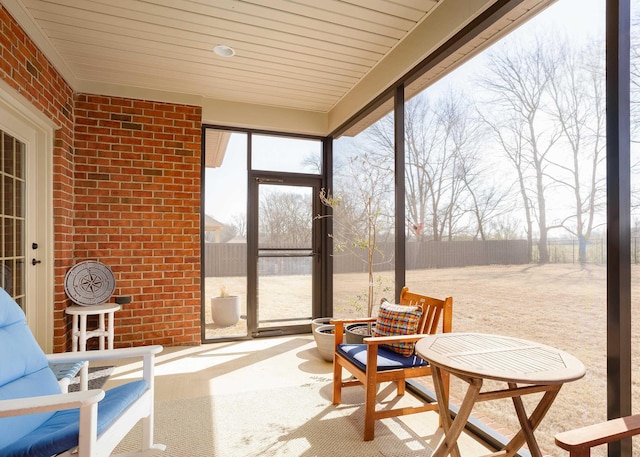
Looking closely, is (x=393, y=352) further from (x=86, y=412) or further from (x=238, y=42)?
(x=238, y=42)

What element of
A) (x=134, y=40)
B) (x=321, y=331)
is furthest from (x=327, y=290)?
(x=134, y=40)

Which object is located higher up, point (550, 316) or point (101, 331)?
point (550, 316)

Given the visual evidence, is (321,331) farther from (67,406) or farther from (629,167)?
(629,167)

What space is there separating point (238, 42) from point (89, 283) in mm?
2657

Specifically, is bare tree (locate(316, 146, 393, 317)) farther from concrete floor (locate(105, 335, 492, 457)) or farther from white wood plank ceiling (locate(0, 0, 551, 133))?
concrete floor (locate(105, 335, 492, 457))

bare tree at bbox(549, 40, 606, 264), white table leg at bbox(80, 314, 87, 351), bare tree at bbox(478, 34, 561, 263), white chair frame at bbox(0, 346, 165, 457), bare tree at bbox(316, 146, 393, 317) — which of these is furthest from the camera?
bare tree at bbox(316, 146, 393, 317)

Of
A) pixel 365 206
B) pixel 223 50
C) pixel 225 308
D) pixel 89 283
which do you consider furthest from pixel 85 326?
pixel 365 206

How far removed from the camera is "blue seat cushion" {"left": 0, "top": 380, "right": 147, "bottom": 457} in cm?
129

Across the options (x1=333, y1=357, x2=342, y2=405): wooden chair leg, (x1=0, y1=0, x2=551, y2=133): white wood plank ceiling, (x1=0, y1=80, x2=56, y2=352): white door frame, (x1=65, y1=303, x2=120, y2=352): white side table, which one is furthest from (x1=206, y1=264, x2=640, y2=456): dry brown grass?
(x1=0, y1=80, x2=56, y2=352): white door frame

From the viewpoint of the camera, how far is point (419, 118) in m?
3.14

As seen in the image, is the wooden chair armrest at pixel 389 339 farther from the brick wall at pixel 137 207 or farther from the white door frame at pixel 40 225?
the white door frame at pixel 40 225

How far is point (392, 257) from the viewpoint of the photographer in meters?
3.51

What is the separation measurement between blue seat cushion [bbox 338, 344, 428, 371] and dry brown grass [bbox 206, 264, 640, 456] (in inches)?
21.0

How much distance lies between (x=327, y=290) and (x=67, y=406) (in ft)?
11.3
